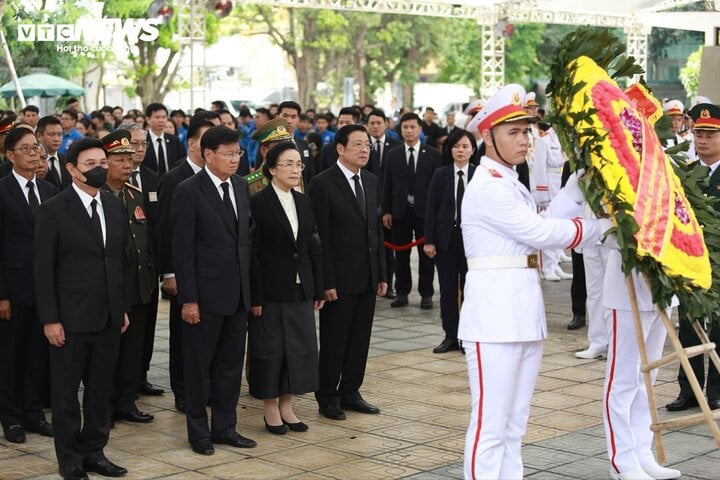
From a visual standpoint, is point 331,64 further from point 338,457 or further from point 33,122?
point 338,457

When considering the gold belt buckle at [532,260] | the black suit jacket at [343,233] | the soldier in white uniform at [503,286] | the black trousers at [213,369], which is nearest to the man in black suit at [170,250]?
the black trousers at [213,369]

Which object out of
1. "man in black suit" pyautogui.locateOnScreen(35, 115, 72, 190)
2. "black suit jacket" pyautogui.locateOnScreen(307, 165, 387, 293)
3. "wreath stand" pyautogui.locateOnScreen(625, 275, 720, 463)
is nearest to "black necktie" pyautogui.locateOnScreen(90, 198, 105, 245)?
"black suit jacket" pyautogui.locateOnScreen(307, 165, 387, 293)

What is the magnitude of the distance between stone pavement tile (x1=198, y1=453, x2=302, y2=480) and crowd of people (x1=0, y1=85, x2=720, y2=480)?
0.36 metres

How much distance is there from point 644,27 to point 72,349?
24019 mm

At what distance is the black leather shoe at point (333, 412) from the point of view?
7602mm

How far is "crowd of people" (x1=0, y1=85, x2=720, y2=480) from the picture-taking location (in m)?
5.41

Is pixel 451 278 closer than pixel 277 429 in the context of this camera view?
No

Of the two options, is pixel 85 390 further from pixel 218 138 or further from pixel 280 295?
pixel 218 138

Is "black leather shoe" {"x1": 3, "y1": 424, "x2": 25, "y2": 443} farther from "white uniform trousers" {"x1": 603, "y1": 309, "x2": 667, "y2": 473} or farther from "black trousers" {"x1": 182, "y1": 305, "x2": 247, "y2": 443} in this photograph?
"white uniform trousers" {"x1": 603, "y1": 309, "x2": 667, "y2": 473}

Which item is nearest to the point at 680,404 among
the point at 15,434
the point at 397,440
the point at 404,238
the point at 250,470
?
the point at 397,440

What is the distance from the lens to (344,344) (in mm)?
7781

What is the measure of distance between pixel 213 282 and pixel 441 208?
3676 millimetres

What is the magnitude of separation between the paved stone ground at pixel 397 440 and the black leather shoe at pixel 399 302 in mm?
3065

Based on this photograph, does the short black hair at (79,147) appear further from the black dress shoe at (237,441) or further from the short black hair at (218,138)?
the black dress shoe at (237,441)
